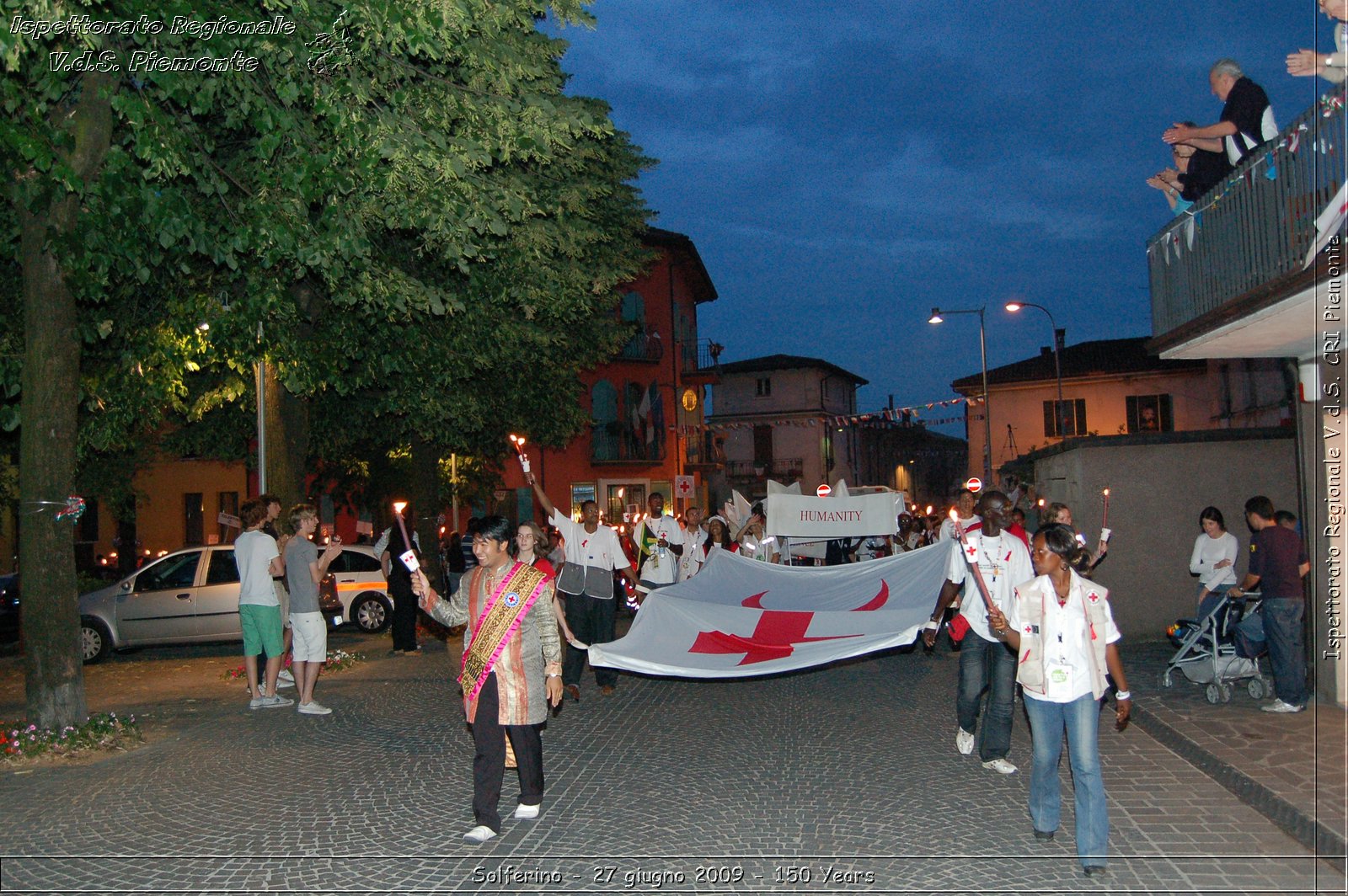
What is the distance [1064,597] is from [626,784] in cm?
345

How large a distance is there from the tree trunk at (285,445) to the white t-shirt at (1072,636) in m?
11.3

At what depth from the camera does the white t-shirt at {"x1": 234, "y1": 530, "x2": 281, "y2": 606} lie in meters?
11.4

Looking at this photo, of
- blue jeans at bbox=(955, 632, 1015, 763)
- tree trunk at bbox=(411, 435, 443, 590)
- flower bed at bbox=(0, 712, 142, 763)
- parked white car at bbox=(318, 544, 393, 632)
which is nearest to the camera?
blue jeans at bbox=(955, 632, 1015, 763)

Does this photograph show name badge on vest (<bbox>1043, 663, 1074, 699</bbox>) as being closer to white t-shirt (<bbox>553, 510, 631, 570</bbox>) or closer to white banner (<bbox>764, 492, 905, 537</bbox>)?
white t-shirt (<bbox>553, 510, 631, 570</bbox>)

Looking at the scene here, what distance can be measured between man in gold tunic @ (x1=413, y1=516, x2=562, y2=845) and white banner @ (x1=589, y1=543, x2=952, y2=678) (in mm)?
2752

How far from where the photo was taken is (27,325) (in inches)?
380

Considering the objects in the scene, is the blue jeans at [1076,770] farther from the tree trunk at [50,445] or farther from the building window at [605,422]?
the building window at [605,422]

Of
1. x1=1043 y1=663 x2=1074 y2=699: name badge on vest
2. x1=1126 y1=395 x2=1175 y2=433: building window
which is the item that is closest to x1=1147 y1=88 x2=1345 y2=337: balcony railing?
x1=1043 y1=663 x2=1074 y2=699: name badge on vest

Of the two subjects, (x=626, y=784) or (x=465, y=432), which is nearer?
(x=626, y=784)

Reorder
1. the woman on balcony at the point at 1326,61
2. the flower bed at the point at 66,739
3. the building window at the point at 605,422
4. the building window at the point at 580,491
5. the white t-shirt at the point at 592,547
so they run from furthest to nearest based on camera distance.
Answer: the building window at the point at 605,422 → the building window at the point at 580,491 → the white t-shirt at the point at 592,547 → the flower bed at the point at 66,739 → the woman on balcony at the point at 1326,61

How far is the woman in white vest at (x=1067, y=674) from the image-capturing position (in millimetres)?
5754

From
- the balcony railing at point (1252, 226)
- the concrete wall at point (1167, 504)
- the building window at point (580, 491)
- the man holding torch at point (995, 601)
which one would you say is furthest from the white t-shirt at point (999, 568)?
the building window at point (580, 491)

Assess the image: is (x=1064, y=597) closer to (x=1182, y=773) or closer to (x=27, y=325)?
(x=1182, y=773)

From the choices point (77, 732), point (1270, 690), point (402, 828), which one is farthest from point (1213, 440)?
point (77, 732)
